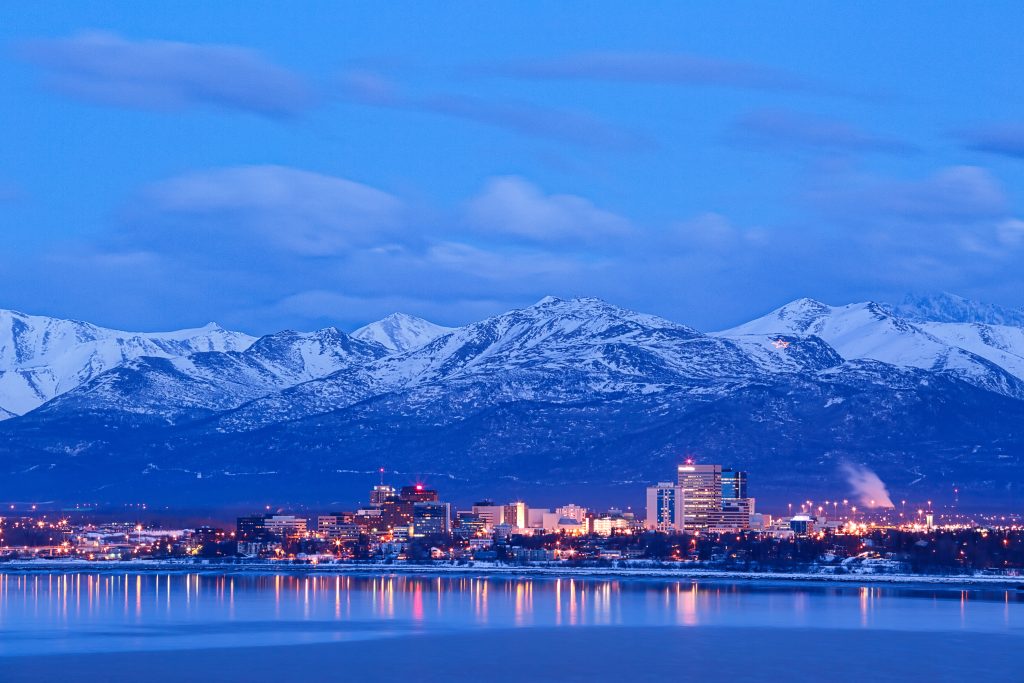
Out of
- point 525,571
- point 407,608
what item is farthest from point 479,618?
point 525,571

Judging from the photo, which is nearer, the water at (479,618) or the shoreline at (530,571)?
the water at (479,618)

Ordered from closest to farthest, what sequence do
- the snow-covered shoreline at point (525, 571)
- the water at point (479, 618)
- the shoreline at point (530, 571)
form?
the water at point (479, 618), the shoreline at point (530, 571), the snow-covered shoreline at point (525, 571)

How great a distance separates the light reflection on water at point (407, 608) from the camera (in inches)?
3393

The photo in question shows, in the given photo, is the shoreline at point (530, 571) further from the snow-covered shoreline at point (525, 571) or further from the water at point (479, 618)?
the water at point (479, 618)

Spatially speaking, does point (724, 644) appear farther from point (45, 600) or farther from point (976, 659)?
point (45, 600)

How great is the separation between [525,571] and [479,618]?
66.6 m

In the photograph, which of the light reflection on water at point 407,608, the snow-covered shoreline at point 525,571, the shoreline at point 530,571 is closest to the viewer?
the light reflection on water at point 407,608

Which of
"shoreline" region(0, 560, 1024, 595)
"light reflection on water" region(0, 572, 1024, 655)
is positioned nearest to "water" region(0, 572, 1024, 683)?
"light reflection on water" region(0, 572, 1024, 655)

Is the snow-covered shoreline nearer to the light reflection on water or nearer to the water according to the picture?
the water

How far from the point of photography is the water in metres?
78.9

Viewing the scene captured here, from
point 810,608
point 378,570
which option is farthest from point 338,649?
point 378,570

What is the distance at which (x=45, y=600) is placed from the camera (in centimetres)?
11269

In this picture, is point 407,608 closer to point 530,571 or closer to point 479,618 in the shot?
point 479,618

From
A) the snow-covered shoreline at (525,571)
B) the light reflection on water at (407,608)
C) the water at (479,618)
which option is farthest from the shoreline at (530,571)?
the light reflection on water at (407,608)
